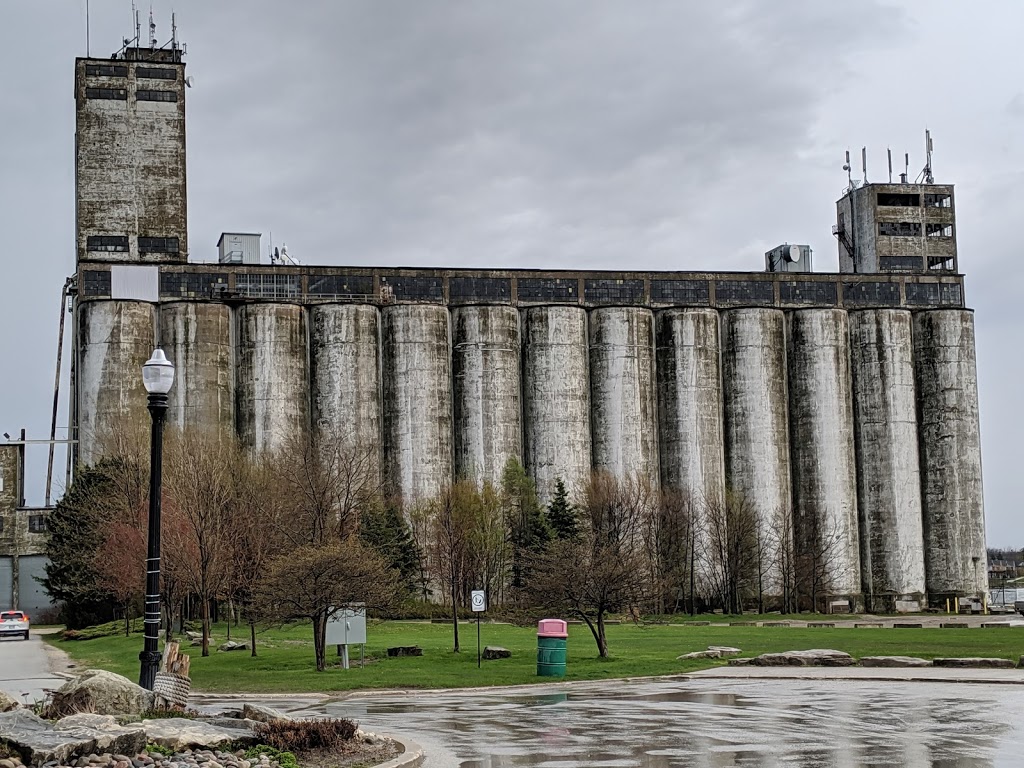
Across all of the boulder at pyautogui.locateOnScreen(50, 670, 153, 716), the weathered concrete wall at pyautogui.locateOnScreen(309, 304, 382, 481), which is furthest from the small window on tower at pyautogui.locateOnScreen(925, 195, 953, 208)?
the boulder at pyautogui.locateOnScreen(50, 670, 153, 716)

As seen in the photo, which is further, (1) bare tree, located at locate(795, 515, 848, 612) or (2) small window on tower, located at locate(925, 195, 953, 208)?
(2) small window on tower, located at locate(925, 195, 953, 208)

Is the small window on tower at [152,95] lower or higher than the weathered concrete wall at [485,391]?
higher

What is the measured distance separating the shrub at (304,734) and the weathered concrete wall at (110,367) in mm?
66595

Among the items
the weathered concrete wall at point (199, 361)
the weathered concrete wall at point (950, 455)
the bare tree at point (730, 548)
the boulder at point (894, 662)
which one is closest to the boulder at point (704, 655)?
the boulder at point (894, 662)

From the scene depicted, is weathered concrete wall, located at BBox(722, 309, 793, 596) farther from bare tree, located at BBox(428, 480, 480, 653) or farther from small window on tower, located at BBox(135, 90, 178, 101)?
small window on tower, located at BBox(135, 90, 178, 101)

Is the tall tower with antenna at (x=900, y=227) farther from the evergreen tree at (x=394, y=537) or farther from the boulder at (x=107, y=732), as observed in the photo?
the boulder at (x=107, y=732)

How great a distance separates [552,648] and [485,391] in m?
55.1

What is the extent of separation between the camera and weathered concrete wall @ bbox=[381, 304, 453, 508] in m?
85.9

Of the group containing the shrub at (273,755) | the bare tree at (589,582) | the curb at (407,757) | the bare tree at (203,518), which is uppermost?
the bare tree at (203,518)

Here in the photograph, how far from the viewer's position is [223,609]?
79.8 meters

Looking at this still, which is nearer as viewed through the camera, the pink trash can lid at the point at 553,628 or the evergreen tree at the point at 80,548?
the pink trash can lid at the point at 553,628

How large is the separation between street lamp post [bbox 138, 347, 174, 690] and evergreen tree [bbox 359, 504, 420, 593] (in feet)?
160

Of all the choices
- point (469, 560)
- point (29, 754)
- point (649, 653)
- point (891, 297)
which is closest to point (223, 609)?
point (469, 560)

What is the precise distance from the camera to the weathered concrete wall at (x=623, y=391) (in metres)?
88.5
